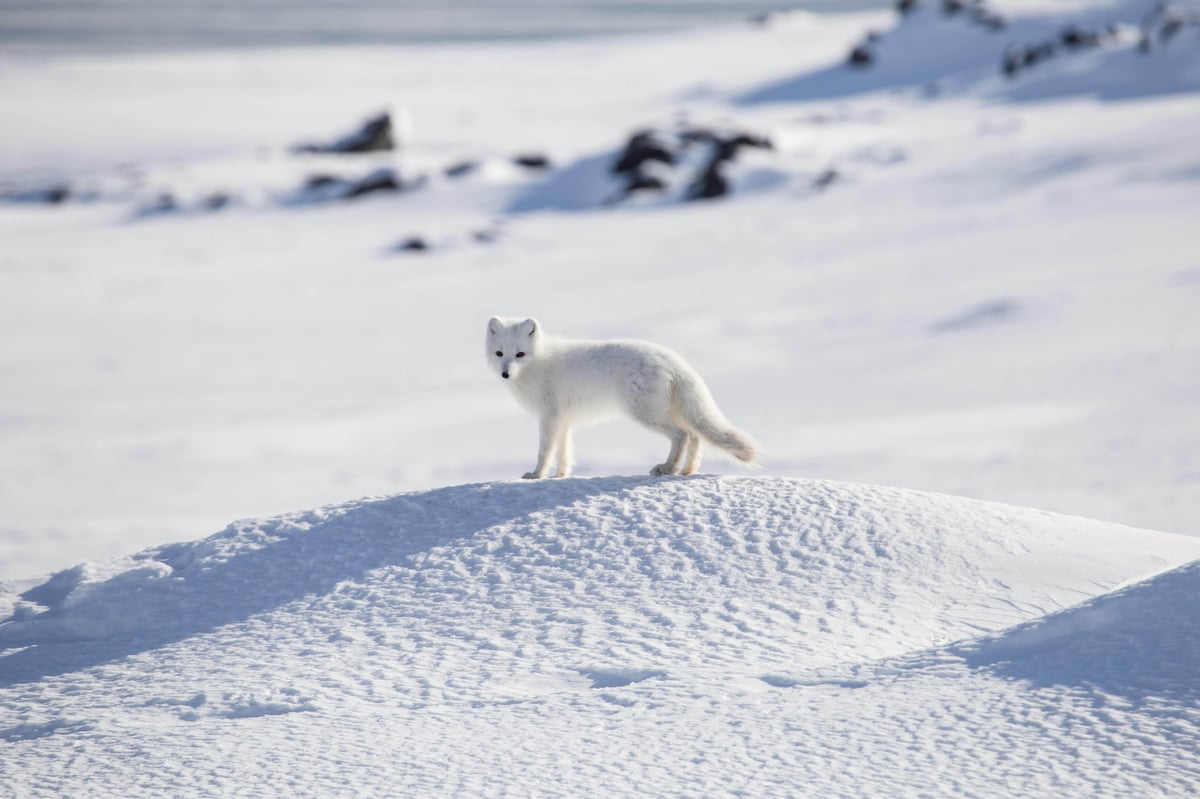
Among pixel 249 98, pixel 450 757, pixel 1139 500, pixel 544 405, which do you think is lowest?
pixel 1139 500

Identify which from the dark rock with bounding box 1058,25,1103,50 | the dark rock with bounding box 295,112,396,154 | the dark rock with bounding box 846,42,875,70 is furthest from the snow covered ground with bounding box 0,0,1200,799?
the dark rock with bounding box 295,112,396,154

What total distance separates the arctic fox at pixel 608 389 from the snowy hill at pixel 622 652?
0.17m

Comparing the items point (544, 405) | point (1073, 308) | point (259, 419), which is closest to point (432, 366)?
point (259, 419)

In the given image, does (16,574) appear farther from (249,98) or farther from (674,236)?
(249,98)

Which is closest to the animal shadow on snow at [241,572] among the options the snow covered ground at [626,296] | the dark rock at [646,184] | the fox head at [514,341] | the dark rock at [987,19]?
the fox head at [514,341]

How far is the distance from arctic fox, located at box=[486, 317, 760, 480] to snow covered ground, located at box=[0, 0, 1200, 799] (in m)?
0.20

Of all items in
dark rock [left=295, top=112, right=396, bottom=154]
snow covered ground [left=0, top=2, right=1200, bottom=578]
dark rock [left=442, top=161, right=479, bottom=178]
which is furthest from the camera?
dark rock [left=295, top=112, right=396, bottom=154]

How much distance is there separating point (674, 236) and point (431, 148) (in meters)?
9.50

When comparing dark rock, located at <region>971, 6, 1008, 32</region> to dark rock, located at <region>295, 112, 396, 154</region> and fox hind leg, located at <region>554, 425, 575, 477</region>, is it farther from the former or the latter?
fox hind leg, located at <region>554, 425, 575, 477</region>

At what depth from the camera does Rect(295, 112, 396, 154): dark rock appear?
2398cm

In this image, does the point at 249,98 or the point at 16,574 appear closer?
the point at 16,574

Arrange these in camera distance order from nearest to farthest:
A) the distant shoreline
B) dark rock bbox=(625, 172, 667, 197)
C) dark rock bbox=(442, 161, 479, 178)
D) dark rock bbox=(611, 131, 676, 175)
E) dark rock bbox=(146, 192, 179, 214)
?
dark rock bbox=(625, 172, 667, 197)
dark rock bbox=(146, 192, 179, 214)
dark rock bbox=(611, 131, 676, 175)
dark rock bbox=(442, 161, 479, 178)
the distant shoreline

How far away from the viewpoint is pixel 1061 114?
20188mm

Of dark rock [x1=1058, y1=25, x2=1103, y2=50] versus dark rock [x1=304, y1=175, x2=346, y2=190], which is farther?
dark rock [x1=1058, y1=25, x2=1103, y2=50]
